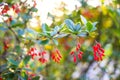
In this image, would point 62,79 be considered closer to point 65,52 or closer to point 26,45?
point 65,52

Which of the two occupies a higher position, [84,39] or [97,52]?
[97,52]

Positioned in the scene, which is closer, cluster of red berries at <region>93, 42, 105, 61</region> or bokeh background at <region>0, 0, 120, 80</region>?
cluster of red berries at <region>93, 42, 105, 61</region>

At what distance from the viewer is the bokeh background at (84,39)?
7.69 feet

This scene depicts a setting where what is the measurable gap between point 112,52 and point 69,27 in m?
1.54

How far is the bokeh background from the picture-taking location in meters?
2.34

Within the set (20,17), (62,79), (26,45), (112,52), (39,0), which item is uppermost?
(39,0)

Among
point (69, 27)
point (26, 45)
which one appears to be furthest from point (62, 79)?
point (69, 27)

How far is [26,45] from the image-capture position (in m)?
2.09

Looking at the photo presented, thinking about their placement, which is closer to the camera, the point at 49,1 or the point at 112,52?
the point at 49,1

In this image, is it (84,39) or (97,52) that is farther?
(84,39)

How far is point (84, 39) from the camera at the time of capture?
3.41 meters

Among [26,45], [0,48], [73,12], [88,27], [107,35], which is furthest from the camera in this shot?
[107,35]

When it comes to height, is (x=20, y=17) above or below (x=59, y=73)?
above

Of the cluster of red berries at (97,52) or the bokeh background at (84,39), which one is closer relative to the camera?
the cluster of red berries at (97,52)
